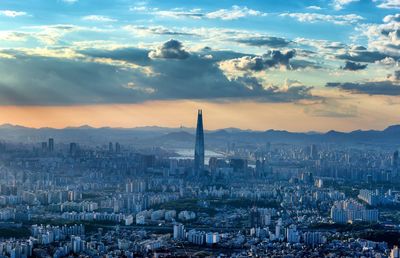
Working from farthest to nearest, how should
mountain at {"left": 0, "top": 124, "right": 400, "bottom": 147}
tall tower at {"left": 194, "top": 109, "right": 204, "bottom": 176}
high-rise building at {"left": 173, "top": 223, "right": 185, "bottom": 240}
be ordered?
1. mountain at {"left": 0, "top": 124, "right": 400, "bottom": 147}
2. tall tower at {"left": 194, "top": 109, "right": 204, "bottom": 176}
3. high-rise building at {"left": 173, "top": 223, "right": 185, "bottom": 240}

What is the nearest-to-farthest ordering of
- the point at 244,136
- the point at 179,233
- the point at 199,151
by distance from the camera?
the point at 179,233, the point at 199,151, the point at 244,136

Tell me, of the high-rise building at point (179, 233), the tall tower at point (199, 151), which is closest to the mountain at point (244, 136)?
the tall tower at point (199, 151)

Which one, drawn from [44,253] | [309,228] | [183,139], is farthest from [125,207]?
[183,139]

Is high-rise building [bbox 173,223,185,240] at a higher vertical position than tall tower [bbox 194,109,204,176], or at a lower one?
lower

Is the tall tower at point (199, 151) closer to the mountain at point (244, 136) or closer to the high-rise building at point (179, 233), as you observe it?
the high-rise building at point (179, 233)

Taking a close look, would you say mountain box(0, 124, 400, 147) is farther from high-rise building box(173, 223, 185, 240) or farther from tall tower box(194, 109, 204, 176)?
high-rise building box(173, 223, 185, 240)

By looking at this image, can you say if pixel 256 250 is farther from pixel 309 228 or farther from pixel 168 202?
pixel 168 202

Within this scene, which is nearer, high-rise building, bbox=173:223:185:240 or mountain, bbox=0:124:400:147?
high-rise building, bbox=173:223:185:240

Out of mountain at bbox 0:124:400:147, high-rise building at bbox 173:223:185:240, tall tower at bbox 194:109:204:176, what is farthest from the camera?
mountain at bbox 0:124:400:147

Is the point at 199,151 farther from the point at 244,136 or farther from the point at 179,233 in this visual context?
the point at 244,136

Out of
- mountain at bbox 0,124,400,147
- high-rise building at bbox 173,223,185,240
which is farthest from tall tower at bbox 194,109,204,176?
mountain at bbox 0,124,400,147

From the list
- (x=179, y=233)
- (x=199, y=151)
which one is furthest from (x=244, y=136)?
(x=179, y=233)
